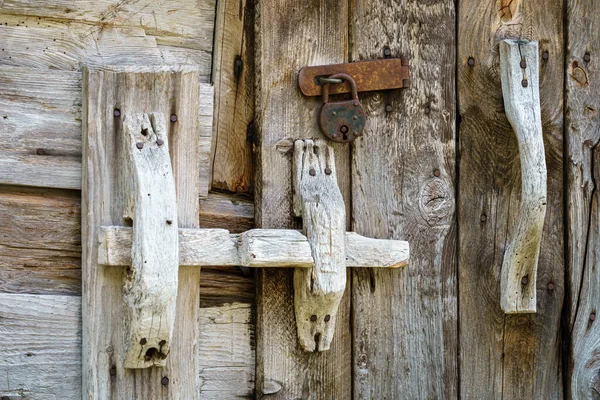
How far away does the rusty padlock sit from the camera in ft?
6.63

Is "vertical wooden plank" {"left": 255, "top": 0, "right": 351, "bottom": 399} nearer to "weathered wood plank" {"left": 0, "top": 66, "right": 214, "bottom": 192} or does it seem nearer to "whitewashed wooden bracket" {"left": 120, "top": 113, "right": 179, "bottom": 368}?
"whitewashed wooden bracket" {"left": 120, "top": 113, "right": 179, "bottom": 368}

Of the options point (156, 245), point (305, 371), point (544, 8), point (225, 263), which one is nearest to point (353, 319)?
point (305, 371)

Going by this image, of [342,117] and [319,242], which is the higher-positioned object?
[342,117]

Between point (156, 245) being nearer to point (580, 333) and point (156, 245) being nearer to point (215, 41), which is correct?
point (215, 41)

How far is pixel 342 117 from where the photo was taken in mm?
2025

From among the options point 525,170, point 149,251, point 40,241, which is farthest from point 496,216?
point 40,241

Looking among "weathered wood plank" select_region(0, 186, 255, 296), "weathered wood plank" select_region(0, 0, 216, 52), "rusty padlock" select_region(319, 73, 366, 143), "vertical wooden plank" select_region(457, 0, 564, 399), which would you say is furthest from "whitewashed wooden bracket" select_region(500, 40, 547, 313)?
"weathered wood plank" select_region(0, 186, 255, 296)

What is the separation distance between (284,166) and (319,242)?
0.21 metres

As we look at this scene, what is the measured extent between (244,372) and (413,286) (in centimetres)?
40

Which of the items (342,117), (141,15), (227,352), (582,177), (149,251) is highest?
(141,15)

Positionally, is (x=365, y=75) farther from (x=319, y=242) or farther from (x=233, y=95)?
(x=319, y=242)

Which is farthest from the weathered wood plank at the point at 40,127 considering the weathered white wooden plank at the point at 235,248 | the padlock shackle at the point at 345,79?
the padlock shackle at the point at 345,79

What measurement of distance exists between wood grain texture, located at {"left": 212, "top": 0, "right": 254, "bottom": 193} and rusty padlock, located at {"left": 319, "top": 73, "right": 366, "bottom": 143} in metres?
0.16

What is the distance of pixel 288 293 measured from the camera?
6.57 feet
